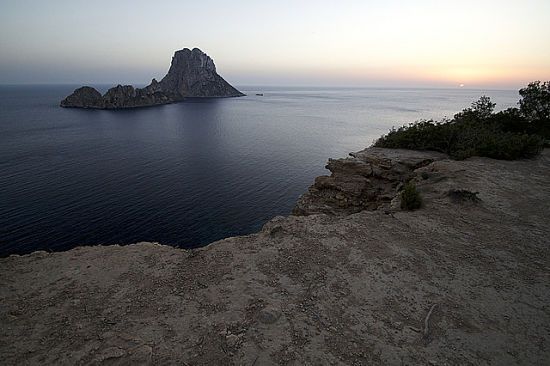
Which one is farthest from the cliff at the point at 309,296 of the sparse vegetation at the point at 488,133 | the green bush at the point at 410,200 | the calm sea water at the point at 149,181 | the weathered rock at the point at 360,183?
the calm sea water at the point at 149,181

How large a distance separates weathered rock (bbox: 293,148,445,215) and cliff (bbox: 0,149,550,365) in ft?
26.3

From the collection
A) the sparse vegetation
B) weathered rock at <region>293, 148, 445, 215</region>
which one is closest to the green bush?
weathered rock at <region>293, 148, 445, 215</region>

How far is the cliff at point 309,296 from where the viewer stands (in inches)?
297

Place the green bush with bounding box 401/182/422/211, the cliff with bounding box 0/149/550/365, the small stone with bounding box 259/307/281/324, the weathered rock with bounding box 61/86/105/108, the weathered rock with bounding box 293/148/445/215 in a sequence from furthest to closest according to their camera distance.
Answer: the weathered rock with bounding box 61/86/105/108, the weathered rock with bounding box 293/148/445/215, the green bush with bounding box 401/182/422/211, the small stone with bounding box 259/307/281/324, the cliff with bounding box 0/149/550/365

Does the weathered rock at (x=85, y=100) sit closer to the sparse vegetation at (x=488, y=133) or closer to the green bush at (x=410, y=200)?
the sparse vegetation at (x=488, y=133)

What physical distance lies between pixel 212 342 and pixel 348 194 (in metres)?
18.4

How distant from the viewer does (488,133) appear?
90.9 feet

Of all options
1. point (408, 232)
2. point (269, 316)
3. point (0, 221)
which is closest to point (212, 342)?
point (269, 316)

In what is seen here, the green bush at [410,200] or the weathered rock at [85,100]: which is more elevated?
the weathered rock at [85,100]

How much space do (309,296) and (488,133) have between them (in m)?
28.1

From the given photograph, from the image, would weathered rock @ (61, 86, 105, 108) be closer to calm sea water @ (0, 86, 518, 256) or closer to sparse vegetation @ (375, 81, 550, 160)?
calm sea water @ (0, 86, 518, 256)

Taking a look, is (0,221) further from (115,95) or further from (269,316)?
(115,95)

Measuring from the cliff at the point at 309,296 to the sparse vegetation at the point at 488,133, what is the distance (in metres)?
11.5

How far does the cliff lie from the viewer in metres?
7.54
